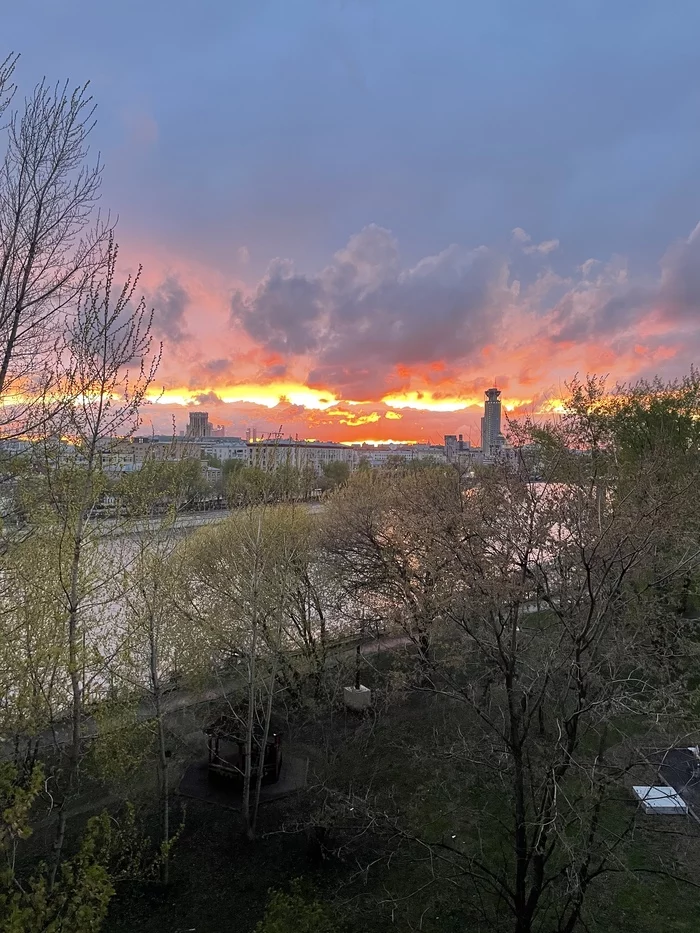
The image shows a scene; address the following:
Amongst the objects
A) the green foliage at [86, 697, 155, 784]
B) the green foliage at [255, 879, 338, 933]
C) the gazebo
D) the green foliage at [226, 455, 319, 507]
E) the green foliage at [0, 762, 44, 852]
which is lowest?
the gazebo

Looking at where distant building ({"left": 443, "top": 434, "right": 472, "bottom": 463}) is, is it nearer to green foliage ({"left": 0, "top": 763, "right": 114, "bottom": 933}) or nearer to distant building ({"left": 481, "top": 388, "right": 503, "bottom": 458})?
distant building ({"left": 481, "top": 388, "right": 503, "bottom": 458})

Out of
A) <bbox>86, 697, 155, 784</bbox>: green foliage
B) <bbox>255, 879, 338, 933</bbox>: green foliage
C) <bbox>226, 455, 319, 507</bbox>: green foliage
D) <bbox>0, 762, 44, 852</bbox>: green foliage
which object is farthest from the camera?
<bbox>226, 455, 319, 507</bbox>: green foliage

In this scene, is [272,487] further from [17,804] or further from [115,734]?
[17,804]

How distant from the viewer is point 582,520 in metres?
5.79

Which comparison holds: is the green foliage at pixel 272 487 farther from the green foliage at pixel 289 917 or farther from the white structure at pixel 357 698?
the green foliage at pixel 289 917

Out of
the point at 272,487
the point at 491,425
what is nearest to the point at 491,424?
the point at 491,425

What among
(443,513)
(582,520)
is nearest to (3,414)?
(443,513)

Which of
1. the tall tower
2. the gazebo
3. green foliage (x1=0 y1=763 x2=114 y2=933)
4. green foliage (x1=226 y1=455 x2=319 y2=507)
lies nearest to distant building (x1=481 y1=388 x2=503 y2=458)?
the tall tower

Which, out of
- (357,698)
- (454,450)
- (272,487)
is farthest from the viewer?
(454,450)

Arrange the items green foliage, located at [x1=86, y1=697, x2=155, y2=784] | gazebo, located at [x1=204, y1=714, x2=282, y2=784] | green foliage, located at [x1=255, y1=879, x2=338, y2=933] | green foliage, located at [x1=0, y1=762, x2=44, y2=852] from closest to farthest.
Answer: green foliage, located at [x1=0, y1=762, x2=44, y2=852]
green foliage, located at [x1=255, y1=879, x2=338, y2=933]
green foliage, located at [x1=86, y1=697, x2=155, y2=784]
gazebo, located at [x1=204, y1=714, x2=282, y2=784]

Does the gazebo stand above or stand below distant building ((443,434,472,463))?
below

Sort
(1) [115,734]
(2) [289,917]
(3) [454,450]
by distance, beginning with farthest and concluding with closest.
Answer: (3) [454,450] < (1) [115,734] < (2) [289,917]

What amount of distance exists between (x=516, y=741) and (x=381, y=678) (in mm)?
11044

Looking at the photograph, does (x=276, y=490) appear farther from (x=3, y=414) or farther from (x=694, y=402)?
(x=694, y=402)
